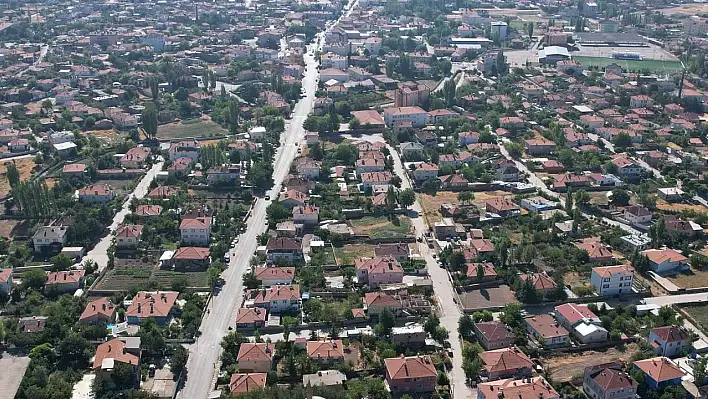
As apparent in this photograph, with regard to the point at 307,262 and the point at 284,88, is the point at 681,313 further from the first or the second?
the point at 284,88

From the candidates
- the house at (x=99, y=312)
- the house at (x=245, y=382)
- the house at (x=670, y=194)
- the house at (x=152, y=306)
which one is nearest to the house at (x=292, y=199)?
the house at (x=152, y=306)

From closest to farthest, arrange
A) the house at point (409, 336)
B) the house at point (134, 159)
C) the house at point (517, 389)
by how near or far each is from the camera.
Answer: the house at point (517, 389) < the house at point (409, 336) < the house at point (134, 159)

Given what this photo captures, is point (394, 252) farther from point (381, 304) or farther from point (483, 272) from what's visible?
point (381, 304)

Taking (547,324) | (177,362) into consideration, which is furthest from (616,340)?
(177,362)

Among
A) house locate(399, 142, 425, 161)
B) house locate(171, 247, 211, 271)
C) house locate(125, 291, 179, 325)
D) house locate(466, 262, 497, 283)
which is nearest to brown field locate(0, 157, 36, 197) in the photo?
house locate(171, 247, 211, 271)

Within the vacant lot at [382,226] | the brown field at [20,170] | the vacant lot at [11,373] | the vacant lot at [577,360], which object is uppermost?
the vacant lot at [11,373]

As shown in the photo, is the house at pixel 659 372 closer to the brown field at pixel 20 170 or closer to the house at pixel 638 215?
the house at pixel 638 215

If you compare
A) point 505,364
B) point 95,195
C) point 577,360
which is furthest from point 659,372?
Result: point 95,195

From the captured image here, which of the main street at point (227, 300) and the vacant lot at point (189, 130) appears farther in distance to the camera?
the vacant lot at point (189, 130)
